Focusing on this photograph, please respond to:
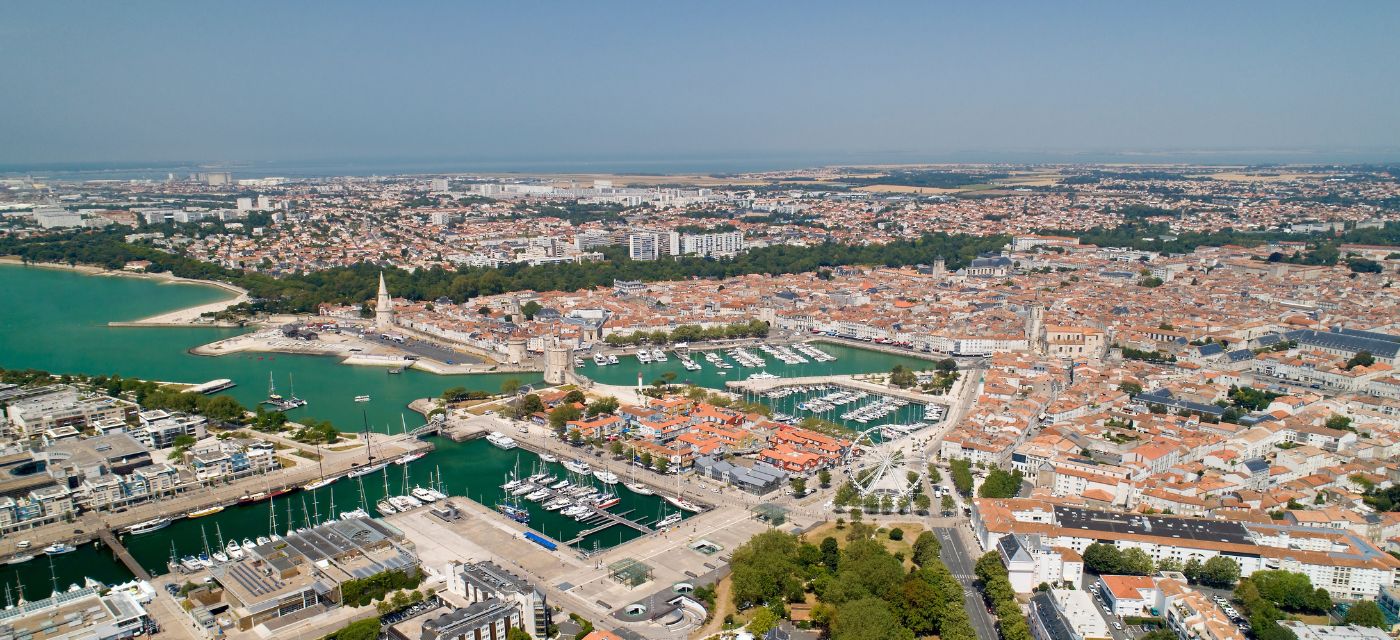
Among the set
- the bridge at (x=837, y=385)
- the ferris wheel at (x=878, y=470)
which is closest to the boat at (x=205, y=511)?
the ferris wheel at (x=878, y=470)

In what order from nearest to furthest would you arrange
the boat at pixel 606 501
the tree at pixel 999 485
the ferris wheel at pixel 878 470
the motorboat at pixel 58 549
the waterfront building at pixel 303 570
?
the waterfront building at pixel 303 570 → the motorboat at pixel 58 549 → the tree at pixel 999 485 → the boat at pixel 606 501 → the ferris wheel at pixel 878 470

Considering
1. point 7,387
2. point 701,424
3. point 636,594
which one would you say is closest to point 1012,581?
point 636,594

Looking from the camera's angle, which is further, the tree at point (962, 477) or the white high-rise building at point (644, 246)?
the white high-rise building at point (644, 246)

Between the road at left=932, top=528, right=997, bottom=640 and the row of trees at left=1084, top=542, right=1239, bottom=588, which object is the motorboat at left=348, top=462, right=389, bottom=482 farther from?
the row of trees at left=1084, top=542, right=1239, bottom=588

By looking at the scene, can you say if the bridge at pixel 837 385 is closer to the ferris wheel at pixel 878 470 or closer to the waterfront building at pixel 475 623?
the ferris wheel at pixel 878 470

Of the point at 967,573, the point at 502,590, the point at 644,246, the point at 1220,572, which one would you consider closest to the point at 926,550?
the point at 967,573

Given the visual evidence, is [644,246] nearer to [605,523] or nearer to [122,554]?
[605,523]
